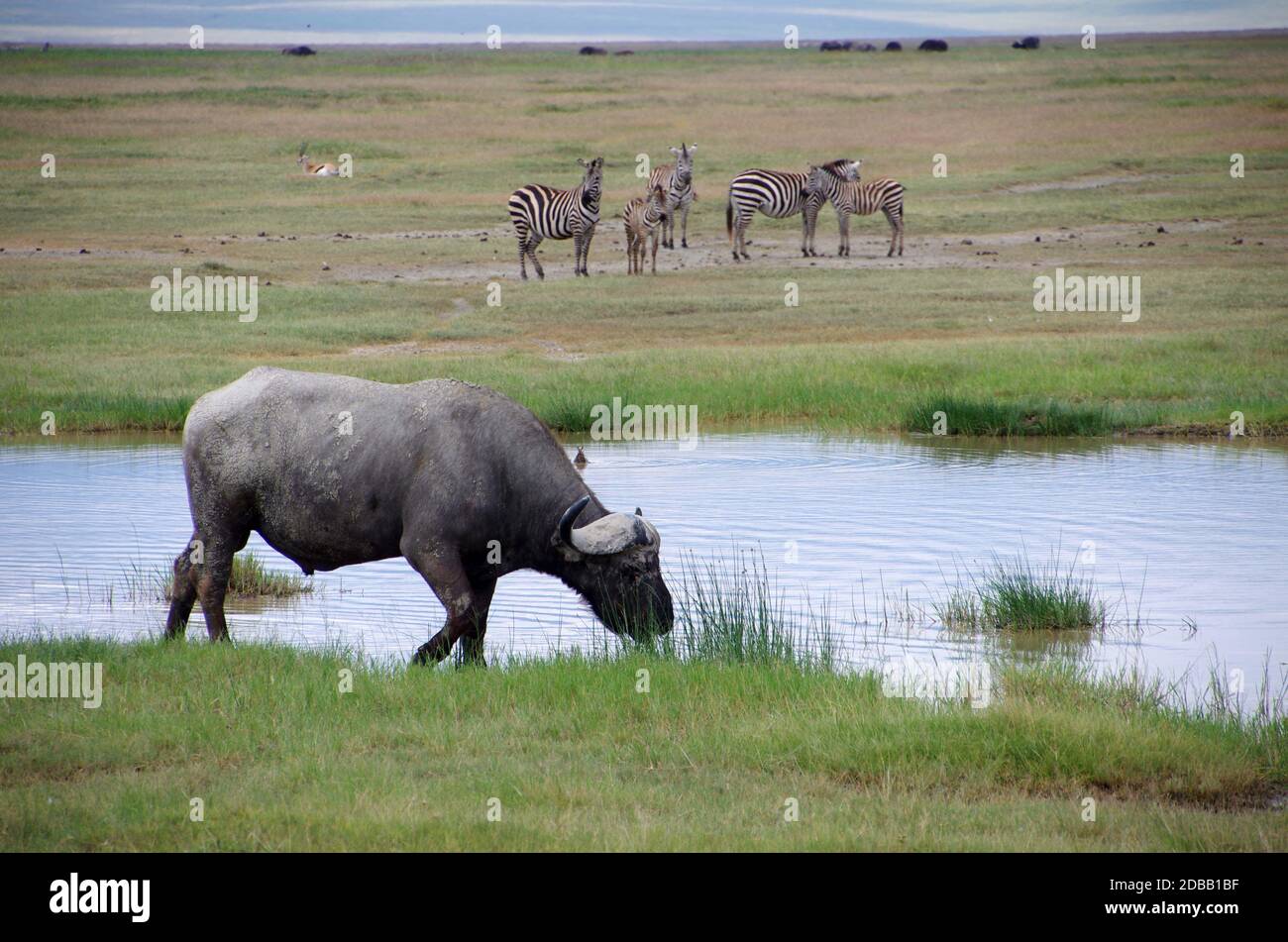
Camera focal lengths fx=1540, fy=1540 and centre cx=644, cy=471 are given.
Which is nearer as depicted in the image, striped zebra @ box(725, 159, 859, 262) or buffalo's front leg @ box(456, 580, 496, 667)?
→ buffalo's front leg @ box(456, 580, 496, 667)

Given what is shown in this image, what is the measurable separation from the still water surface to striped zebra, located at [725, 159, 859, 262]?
16317mm

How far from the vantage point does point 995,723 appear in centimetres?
693

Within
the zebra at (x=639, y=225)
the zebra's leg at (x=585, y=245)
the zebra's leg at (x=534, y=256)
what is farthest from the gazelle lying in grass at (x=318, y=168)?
A: the zebra at (x=639, y=225)

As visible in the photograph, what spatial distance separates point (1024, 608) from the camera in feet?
34.1

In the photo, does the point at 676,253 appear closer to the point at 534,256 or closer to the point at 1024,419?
the point at 534,256

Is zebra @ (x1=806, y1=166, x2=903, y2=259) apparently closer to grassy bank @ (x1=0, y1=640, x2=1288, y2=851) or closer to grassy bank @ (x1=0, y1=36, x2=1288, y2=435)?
grassy bank @ (x1=0, y1=36, x2=1288, y2=435)

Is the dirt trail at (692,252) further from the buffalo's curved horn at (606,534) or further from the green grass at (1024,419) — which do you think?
the buffalo's curved horn at (606,534)

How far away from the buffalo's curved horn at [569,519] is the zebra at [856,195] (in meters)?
26.9

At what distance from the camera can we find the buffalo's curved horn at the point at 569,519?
27.9 ft

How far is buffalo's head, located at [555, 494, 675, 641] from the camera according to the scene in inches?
335

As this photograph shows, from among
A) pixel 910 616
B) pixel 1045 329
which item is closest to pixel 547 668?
pixel 910 616

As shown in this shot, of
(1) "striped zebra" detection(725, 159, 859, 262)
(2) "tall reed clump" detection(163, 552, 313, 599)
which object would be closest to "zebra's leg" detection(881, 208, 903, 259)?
(1) "striped zebra" detection(725, 159, 859, 262)

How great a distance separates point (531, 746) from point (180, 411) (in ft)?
44.1
